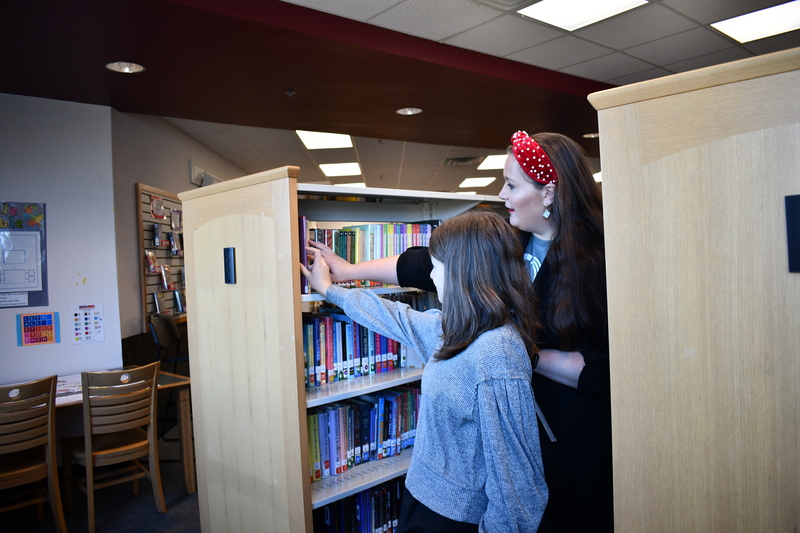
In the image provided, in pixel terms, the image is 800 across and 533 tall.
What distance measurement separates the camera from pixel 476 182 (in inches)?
448

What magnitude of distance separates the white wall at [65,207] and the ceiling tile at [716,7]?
4584 millimetres

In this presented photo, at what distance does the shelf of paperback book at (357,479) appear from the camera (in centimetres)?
180

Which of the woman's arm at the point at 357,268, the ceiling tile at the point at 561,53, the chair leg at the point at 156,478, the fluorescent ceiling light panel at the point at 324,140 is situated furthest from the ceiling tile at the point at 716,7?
the chair leg at the point at 156,478

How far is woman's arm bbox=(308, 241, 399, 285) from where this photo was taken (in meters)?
1.83

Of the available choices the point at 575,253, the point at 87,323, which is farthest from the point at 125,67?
the point at 575,253

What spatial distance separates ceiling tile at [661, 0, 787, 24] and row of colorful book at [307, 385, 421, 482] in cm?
340

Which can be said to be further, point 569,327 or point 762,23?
point 762,23

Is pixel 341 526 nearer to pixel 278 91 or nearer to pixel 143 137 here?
pixel 278 91

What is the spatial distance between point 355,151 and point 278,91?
348cm

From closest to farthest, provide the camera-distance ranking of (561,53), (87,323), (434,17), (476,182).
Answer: (434,17)
(87,323)
(561,53)
(476,182)

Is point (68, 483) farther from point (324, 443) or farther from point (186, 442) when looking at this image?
point (324, 443)

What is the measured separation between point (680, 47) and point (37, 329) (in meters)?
5.89

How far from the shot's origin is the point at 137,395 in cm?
323

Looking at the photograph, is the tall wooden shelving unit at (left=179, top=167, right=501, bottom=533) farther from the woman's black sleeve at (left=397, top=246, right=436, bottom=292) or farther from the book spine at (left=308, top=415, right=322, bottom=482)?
the woman's black sleeve at (left=397, top=246, right=436, bottom=292)
